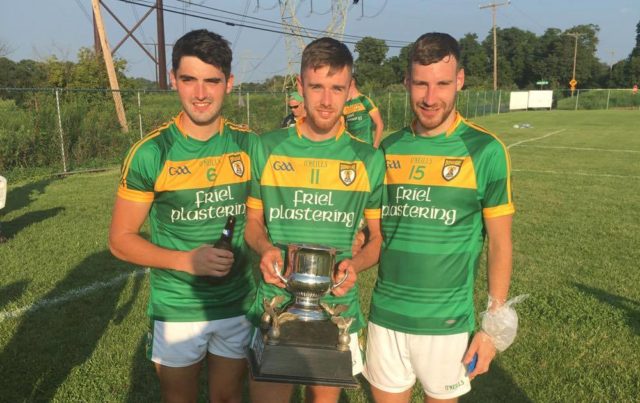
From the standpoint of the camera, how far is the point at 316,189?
8.61 feet

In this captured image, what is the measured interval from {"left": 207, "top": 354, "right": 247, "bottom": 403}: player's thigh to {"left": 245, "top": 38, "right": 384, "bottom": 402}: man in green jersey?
0.22 meters

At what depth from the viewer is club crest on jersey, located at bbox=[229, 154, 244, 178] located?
2.74 metres

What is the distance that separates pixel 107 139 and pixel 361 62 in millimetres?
81496

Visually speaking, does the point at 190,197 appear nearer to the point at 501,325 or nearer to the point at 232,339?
the point at 232,339

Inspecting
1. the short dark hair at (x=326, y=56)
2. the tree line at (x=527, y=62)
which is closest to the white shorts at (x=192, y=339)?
the short dark hair at (x=326, y=56)

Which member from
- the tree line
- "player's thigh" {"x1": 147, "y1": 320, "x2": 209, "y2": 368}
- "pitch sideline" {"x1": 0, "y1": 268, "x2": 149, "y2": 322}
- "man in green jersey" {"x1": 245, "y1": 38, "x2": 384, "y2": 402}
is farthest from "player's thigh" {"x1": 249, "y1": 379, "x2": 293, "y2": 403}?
the tree line

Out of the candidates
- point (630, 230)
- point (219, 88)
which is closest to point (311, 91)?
point (219, 88)

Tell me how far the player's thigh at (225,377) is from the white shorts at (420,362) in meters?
0.72

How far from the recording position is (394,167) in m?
2.71

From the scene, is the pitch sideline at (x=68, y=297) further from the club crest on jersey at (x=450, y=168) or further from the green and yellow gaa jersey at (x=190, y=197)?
the club crest on jersey at (x=450, y=168)

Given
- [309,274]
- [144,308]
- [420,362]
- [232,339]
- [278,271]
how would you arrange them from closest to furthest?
1. [309,274]
2. [278,271]
3. [420,362]
4. [232,339]
5. [144,308]

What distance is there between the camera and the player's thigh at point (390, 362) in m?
2.78

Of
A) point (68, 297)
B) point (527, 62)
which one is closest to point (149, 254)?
point (68, 297)

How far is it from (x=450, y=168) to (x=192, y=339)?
5.13ft
